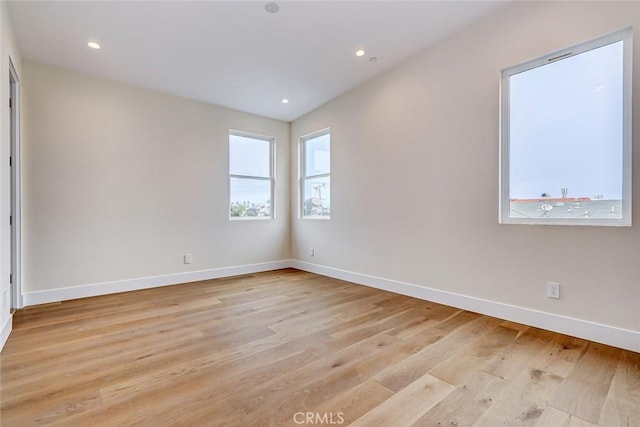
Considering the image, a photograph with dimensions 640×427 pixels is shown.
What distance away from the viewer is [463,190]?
9.75ft

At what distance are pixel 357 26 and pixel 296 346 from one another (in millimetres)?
2905

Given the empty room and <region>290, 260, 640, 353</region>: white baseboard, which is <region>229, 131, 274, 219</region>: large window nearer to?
the empty room

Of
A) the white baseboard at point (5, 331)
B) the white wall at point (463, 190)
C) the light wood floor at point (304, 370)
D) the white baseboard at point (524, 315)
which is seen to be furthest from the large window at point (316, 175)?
the white baseboard at point (5, 331)

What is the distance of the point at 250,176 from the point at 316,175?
1.10m

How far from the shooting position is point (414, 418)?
1.40m

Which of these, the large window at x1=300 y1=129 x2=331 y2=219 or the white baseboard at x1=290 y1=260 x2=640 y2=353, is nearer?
the white baseboard at x1=290 y1=260 x2=640 y2=353

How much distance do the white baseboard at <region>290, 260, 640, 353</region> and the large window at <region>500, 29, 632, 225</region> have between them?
77cm

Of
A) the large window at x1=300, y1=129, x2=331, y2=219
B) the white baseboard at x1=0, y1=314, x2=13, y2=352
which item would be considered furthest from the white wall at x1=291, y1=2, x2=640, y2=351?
the white baseboard at x1=0, y1=314, x2=13, y2=352

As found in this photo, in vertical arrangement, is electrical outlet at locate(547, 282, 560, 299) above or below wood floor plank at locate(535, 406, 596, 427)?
above

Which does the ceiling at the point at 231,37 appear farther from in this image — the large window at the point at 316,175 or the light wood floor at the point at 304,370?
the light wood floor at the point at 304,370

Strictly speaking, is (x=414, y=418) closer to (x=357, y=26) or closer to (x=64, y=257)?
(x=357, y=26)

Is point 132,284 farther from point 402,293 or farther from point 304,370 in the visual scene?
point 402,293

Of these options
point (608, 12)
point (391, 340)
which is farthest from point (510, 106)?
point (391, 340)

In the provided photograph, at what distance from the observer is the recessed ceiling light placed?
2494 millimetres
